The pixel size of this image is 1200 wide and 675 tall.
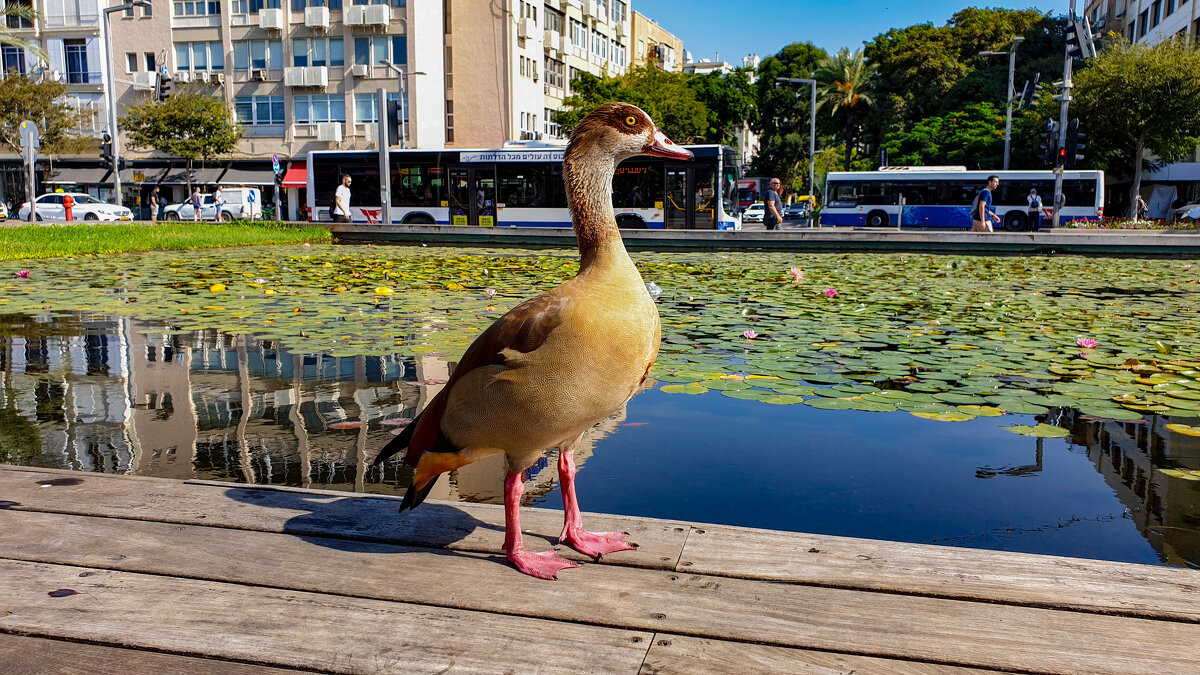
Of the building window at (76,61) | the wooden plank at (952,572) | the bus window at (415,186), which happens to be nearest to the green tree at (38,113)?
the building window at (76,61)

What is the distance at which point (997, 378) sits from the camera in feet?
17.5

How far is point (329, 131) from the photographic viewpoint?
1583 inches

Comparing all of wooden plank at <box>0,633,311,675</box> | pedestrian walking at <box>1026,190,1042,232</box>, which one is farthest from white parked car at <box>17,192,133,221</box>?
wooden plank at <box>0,633,311,675</box>

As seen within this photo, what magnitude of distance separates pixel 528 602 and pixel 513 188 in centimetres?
2296

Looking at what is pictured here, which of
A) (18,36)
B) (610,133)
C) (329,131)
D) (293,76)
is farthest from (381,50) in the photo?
(610,133)

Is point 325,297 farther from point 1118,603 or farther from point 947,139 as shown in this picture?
point 947,139

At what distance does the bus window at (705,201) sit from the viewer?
75.1 ft

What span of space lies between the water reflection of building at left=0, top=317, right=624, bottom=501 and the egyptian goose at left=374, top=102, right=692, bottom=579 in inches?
49.3

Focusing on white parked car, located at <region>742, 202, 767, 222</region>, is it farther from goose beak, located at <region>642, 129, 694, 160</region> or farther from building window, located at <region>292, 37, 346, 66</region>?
goose beak, located at <region>642, 129, 694, 160</region>

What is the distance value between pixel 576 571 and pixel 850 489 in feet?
6.52

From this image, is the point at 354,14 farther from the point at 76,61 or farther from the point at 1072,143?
the point at 1072,143

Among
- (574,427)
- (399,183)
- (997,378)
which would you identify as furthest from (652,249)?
(574,427)

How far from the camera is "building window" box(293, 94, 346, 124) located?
40.8m

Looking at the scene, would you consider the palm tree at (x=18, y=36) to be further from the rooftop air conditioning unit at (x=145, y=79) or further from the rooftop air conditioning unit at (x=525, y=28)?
the rooftop air conditioning unit at (x=525, y=28)
